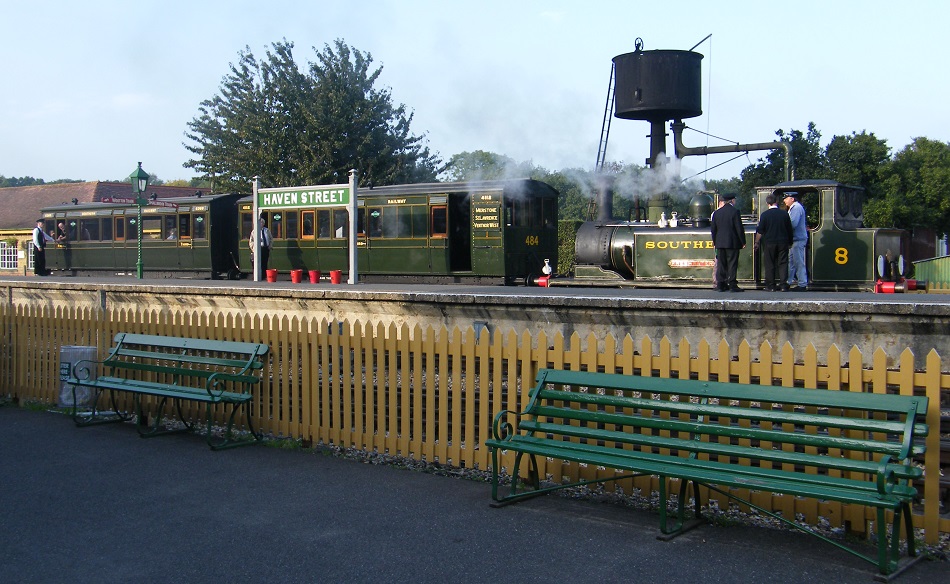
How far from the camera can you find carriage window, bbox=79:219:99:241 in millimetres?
28781

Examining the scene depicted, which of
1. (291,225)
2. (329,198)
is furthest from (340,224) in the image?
(329,198)

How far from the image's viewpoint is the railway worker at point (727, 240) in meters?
12.7

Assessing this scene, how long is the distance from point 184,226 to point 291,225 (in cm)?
513

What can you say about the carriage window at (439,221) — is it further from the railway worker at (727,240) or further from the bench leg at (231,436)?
the bench leg at (231,436)

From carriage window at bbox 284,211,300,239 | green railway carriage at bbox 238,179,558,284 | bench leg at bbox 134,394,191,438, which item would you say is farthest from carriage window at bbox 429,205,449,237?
bench leg at bbox 134,394,191,438

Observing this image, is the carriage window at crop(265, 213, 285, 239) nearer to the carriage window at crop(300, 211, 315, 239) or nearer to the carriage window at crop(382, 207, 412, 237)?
the carriage window at crop(300, 211, 315, 239)

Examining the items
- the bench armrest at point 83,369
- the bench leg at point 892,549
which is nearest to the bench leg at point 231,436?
the bench armrest at point 83,369

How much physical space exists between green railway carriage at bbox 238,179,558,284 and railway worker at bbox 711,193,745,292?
779 centimetres

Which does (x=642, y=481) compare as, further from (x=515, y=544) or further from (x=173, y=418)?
(x=173, y=418)

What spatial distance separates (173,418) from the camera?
31.5ft

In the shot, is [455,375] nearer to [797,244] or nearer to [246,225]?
[797,244]

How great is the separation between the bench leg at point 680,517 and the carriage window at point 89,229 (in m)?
27.3

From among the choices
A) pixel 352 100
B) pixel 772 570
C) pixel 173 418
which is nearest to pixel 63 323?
pixel 173 418

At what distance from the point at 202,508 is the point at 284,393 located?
7.63ft
